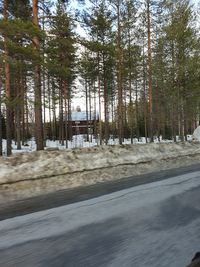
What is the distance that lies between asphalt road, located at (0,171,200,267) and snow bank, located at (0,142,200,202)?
1.71 meters

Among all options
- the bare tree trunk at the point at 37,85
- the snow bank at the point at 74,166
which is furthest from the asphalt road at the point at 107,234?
the bare tree trunk at the point at 37,85

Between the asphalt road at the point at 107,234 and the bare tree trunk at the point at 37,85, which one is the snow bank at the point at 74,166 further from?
the bare tree trunk at the point at 37,85

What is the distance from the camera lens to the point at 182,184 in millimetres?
10898

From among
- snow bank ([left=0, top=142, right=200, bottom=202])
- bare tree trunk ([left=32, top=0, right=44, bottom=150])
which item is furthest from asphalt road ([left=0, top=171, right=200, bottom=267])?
bare tree trunk ([left=32, top=0, right=44, bottom=150])

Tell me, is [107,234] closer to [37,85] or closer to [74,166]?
[74,166]

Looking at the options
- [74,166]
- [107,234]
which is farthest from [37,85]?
[107,234]

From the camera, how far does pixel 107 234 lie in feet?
19.6

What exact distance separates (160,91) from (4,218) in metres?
29.6

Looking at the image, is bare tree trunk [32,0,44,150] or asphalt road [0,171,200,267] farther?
bare tree trunk [32,0,44,150]

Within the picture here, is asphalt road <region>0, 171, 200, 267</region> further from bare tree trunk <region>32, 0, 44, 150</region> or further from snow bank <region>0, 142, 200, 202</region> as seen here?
bare tree trunk <region>32, 0, 44, 150</region>

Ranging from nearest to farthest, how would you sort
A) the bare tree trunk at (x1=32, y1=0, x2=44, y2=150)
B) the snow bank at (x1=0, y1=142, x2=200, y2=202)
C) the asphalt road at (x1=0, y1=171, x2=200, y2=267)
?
the asphalt road at (x1=0, y1=171, x2=200, y2=267) → the snow bank at (x1=0, y1=142, x2=200, y2=202) → the bare tree trunk at (x1=32, y1=0, x2=44, y2=150)

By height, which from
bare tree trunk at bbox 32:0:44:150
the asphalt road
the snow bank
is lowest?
the asphalt road

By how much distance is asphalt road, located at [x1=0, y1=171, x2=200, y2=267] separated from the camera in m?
4.88

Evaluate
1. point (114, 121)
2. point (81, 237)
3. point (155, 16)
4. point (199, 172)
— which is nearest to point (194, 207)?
point (81, 237)
